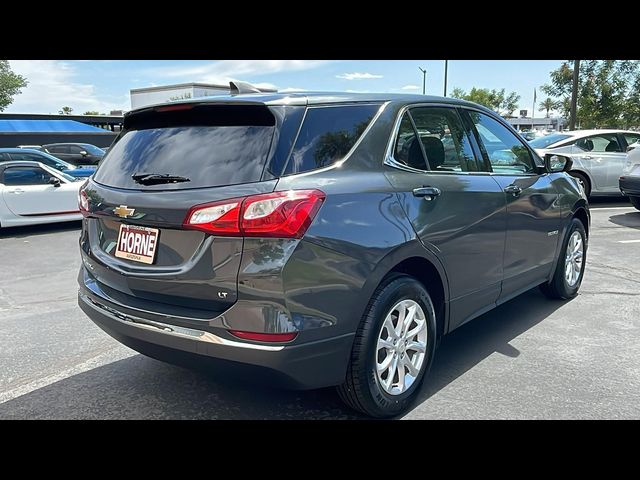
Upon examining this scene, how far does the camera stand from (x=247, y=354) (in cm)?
238

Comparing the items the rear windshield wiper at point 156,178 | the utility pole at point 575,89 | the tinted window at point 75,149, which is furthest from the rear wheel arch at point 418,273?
the utility pole at point 575,89

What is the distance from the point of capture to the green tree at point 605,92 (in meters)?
19.7

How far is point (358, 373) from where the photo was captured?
267 cm

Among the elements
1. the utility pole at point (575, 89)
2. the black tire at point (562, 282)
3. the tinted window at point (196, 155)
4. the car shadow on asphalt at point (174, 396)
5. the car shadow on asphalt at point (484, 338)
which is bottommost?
the car shadow on asphalt at point (174, 396)

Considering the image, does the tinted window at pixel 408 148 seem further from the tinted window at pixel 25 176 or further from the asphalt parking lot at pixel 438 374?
the tinted window at pixel 25 176

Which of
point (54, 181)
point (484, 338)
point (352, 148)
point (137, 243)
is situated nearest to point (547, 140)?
point (484, 338)

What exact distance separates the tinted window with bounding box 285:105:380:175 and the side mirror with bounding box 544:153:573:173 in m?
2.37

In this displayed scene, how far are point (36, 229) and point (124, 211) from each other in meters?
8.27

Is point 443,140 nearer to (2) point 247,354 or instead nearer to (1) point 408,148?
(1) point 408,148

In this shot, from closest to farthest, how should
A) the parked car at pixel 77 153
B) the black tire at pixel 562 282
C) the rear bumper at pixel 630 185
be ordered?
the black tire at pixel 562 282, the rear bumper at pixel 630 185, the parked car at pixel 77 153

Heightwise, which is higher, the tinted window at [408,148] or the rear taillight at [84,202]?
the tinted window at [408,148]

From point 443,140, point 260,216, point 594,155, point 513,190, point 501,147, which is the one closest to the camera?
point 260,216

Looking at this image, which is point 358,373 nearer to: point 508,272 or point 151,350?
point 151,350

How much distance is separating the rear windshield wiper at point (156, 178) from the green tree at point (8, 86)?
58.6 m
